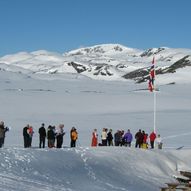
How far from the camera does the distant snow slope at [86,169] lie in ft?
60.8

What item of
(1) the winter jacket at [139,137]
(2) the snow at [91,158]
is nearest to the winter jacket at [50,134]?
(2) the snow at [91,158]

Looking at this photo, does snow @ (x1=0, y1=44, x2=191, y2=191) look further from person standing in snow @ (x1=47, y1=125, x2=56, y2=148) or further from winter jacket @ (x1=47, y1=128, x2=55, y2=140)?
winter jacket @ (x1=47, y1=128, x2=55, y2=140)

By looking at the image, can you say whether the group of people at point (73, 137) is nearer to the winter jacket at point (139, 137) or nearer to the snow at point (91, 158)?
the winter jacket at point (139, 137)

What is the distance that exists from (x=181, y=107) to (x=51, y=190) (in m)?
47.2

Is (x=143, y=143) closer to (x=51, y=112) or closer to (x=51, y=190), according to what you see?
(x=51, y=190)

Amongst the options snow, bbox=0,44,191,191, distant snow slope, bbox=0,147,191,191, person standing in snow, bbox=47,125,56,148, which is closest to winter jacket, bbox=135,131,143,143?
snow, bbox=0,44,191,191

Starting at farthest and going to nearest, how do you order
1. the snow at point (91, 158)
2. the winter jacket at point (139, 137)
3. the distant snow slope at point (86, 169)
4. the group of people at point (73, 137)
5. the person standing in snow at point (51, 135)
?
the winter jacket at point (139, 137)
the person standing in snow at point (51, 135)
the group of people at point (73, 137)
the snow at point (91, 158)
the distant snow slope at point (86, 169)

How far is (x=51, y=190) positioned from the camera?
57.1ft

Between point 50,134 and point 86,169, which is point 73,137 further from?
point 86,169

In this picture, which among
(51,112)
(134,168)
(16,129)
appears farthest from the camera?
(51,112)

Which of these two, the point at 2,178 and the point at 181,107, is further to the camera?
the point at 181,107

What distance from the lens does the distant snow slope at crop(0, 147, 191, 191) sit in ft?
60.8

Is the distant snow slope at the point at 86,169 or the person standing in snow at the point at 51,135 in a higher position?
the person standing in snow at the point at 51,135

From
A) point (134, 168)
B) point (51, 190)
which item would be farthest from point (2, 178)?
point (134, 168)
